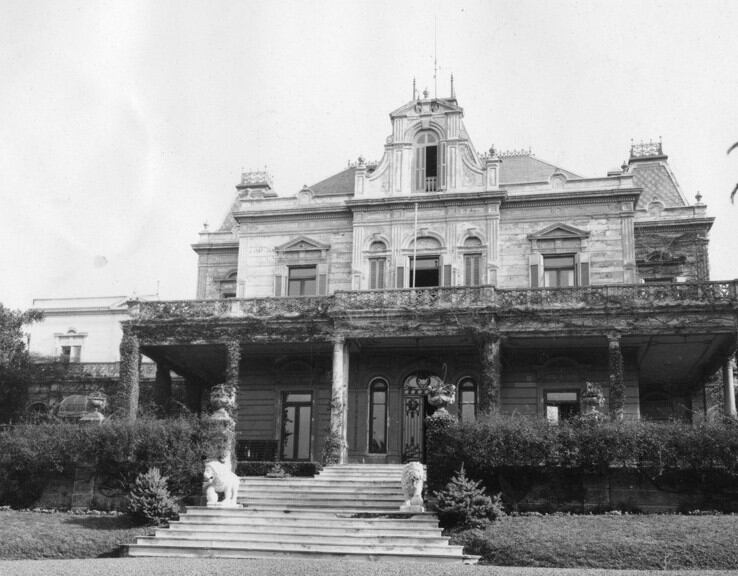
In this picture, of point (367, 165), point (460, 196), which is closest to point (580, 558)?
point (460, 196)

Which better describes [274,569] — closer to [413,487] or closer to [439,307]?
[413,487]

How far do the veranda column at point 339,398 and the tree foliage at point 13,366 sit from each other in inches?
540

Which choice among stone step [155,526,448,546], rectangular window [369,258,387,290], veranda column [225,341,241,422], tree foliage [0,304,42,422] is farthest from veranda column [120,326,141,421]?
stone step [155,526,448,546]

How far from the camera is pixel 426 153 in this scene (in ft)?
116

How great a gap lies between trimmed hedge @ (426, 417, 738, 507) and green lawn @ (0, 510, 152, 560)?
7.31 meters

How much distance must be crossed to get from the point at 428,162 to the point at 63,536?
19.7m

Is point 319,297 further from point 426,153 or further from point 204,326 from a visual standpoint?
point 426,153

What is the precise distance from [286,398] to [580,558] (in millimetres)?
18249

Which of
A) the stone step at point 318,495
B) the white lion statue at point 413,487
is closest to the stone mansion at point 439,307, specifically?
the stone step at point 318,495

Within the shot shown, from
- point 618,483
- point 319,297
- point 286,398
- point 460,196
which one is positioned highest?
point 460,196

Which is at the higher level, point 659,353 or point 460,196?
point 460,196

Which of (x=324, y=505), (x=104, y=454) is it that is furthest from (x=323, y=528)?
(x=104, y=454)

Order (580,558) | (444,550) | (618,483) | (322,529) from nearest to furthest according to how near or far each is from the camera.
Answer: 1. (580,558)
2. (444,550)
3. (322,529)
4. (618,483)

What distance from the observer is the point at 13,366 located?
36312 millimetres
